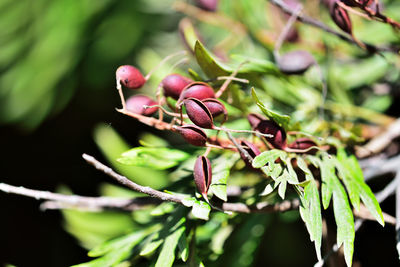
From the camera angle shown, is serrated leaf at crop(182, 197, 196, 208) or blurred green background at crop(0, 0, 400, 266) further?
blurred green background at crop(0, 0, 400, 266)

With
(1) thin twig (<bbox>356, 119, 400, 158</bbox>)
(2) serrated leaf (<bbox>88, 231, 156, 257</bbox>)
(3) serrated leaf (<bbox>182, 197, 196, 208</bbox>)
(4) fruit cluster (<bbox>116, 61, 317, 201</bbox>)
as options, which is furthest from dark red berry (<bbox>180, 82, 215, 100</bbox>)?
(1) thin twig (<bbox>356, 119, 400, 158</bbox>)

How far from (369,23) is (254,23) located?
239mm

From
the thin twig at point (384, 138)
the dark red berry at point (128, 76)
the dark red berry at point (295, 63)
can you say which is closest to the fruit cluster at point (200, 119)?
the dark red berry at point (128, 76)

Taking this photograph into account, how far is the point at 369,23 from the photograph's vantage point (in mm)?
849

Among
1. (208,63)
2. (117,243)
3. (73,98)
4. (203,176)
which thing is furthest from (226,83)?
(73,98)

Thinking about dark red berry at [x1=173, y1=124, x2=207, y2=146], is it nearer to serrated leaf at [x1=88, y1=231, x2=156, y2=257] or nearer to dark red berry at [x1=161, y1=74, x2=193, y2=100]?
dark red berry at [x1=161, y1=74, x2=193, y2=100]

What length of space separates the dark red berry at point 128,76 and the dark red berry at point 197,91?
0.06m

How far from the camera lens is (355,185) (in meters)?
0.47

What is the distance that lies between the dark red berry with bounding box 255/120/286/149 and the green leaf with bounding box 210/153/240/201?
0.20ft

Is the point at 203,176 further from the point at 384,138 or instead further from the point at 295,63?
the point at 384,138

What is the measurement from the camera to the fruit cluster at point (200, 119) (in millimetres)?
416

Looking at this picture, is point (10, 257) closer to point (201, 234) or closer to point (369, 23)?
point (201, 234)

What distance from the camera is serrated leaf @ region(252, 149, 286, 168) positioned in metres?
0.41

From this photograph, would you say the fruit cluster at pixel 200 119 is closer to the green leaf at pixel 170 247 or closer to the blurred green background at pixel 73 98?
the green leaf at pixel 170 247
